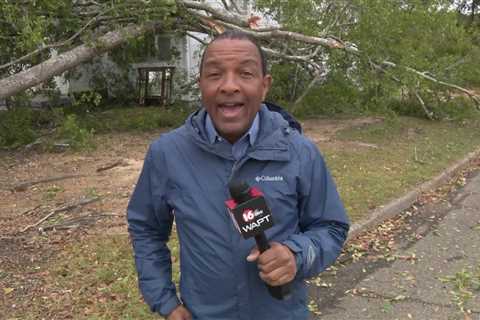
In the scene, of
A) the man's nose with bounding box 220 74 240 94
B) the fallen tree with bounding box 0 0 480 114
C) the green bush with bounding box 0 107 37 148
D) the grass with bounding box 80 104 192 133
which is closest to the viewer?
the man's nose with bounding box 220 74 240 94

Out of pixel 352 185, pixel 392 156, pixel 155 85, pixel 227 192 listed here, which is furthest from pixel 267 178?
pixel 155 85

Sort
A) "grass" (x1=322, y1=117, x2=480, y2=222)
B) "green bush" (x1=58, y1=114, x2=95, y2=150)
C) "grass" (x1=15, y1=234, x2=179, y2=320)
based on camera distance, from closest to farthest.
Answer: "grass" (x1=15, y1=234, x2=179, y2=320), "grass" (x1=322, y1=117, x2=480, y2=222), "green bush" (x1=58, y1=114, x2=95, y2=150)

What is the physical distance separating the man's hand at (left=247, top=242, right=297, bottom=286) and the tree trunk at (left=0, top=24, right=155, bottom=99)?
862cm

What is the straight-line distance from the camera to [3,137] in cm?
1101

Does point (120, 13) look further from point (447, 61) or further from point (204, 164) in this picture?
point (204, 164)

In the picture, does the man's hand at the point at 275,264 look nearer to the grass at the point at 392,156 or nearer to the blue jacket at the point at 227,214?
the blue jacket at the point at 227,214

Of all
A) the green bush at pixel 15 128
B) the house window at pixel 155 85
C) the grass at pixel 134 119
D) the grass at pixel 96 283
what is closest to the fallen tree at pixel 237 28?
the green bush at pixel 15 128

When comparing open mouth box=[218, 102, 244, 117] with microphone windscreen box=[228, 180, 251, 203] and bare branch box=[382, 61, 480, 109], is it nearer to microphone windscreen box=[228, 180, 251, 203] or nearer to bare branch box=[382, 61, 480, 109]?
microphone windscreen box=[228, 180, 251, 203]

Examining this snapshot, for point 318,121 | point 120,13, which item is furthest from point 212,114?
point 318,121

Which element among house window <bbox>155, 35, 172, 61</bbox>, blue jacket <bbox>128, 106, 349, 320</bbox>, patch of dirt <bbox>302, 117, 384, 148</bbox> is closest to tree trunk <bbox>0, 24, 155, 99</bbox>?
patch of dirt <bbox>302, 117, 384, 148</bbox>

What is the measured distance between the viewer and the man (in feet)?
6.72

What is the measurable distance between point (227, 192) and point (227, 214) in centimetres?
8

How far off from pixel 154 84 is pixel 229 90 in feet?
48.4

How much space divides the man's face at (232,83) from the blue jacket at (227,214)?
0.10 meters
